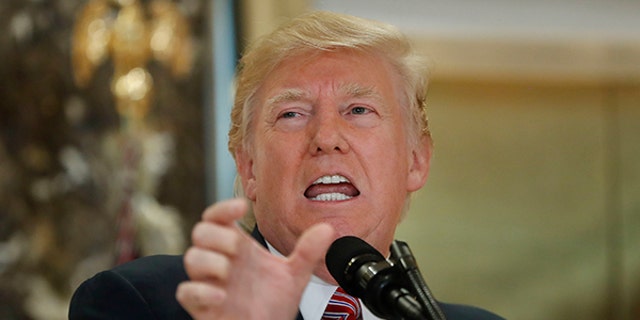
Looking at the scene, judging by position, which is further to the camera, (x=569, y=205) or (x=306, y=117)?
(x=569, y=205)

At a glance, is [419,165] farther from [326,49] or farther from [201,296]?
[201,296]

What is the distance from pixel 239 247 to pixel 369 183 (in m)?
0.78

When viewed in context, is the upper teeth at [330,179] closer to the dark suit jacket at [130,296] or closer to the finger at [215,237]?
the dark suit jacket at [130,296]

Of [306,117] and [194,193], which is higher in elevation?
[306,117]

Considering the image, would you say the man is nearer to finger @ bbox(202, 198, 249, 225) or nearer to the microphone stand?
the microphone stand

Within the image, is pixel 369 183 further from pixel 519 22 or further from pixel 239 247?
pixel 519 22

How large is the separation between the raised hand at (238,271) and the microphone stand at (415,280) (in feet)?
0.91

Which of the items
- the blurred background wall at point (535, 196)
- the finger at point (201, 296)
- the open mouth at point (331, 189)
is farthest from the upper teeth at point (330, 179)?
the blurred background wall at point (535, 196)

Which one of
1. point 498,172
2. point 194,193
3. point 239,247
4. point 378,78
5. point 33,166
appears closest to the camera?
point 239,247

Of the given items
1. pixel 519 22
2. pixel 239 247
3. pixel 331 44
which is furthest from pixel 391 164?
pixel 519 22

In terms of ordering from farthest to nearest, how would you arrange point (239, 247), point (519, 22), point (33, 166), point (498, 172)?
point (498, 172) < point (519, 22) < point (33, 166) < point (239, 247)

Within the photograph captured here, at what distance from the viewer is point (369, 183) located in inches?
85.4

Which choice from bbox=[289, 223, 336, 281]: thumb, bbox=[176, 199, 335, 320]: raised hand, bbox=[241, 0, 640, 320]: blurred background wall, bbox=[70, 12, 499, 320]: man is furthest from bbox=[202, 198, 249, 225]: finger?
bbox=[241, 0, 640, 320]: blurred background wall

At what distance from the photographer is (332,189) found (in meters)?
2.14
